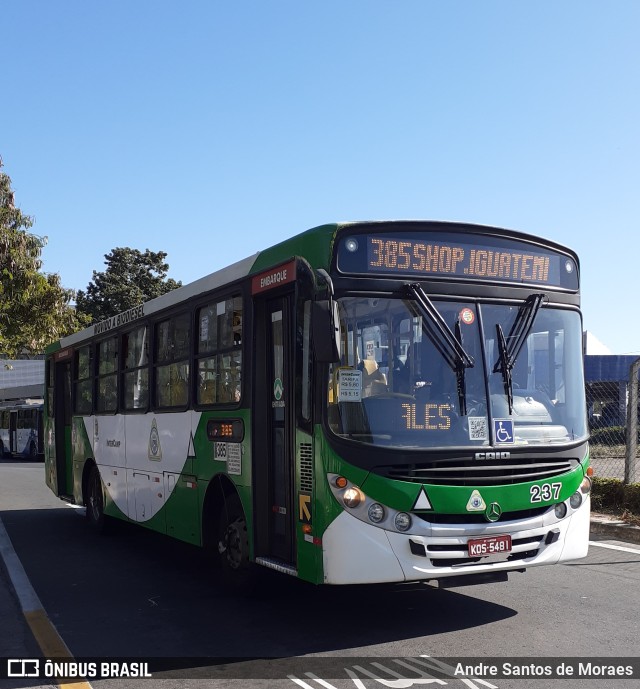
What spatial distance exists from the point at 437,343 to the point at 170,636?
121 inches

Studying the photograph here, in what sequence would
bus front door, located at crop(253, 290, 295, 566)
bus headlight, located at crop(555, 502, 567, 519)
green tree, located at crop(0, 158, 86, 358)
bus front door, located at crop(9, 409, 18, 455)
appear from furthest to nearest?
1. bus front door, located at crop(9, 409, 18, 455)
2. green tree, located at crop(0, 158, 86, 358)
3. bus front door, located at crop(253, 290, 295, 566)
4. bus headlight, located at crop(555, 502, 567, 519)

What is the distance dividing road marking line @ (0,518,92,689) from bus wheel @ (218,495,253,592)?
1680mm

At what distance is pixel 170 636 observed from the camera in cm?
672

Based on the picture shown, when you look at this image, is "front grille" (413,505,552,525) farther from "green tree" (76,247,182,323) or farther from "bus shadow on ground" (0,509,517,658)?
"green tree" (76,247,182,323)

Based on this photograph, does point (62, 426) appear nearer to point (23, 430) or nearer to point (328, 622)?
point (328, 622)

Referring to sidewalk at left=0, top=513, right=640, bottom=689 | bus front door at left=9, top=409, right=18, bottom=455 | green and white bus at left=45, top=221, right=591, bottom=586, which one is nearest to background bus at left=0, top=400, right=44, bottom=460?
bus front door at left=9, top=409, right=18, bottom=455

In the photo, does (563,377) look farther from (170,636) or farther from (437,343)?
(170,636)

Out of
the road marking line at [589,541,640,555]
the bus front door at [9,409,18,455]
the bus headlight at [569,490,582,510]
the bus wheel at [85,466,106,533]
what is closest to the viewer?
the bus headlight at [569,490,582,510]

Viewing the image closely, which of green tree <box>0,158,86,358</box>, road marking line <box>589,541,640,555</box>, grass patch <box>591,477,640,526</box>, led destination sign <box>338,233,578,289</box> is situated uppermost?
green tree <box>0,158,86,358</box>

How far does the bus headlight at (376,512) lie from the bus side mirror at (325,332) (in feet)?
3.51

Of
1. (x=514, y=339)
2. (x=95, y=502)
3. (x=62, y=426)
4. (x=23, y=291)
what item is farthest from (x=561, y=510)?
(x=23, y=291)

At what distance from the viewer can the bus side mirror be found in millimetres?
6109

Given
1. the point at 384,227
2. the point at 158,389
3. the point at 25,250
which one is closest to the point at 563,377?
the point at 384,227

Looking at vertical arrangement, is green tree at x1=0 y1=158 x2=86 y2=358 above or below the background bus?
above
